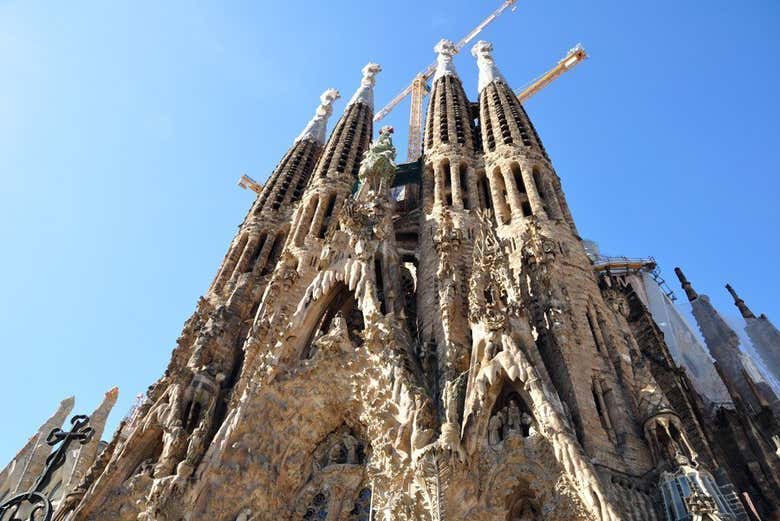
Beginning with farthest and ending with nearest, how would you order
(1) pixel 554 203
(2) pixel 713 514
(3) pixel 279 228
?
(3) pixel 279 228, (1) pixel 554 203, (2) pixel 713 514

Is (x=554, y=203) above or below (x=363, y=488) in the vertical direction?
above

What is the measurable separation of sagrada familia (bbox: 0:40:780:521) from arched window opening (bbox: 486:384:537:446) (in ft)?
0.09

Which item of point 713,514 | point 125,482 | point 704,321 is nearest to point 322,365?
point 125,482

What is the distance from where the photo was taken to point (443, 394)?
11.0 m

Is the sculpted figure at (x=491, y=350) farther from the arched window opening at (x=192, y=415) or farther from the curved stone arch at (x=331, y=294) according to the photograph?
the arched window opening at (x=192, y=415)

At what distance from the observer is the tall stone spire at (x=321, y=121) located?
29.0 metres

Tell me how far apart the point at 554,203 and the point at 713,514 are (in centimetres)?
1031

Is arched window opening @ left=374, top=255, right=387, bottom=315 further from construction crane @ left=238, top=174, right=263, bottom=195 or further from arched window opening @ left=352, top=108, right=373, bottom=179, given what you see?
construction crane @ left=238, top=174, right=263, bottom=195

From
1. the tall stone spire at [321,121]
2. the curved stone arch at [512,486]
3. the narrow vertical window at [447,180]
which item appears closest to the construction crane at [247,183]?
the tall stone spire at [321,121]

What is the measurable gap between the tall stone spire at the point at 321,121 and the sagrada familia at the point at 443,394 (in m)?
9.78

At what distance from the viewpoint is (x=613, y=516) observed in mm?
8133

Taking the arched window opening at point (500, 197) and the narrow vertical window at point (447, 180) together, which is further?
the narrow vertical window at point (447, 180)

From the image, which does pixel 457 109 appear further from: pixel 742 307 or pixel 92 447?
pixel 92 447

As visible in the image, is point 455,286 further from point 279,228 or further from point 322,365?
point 279,228
